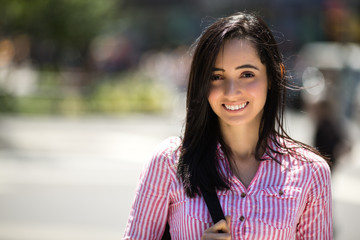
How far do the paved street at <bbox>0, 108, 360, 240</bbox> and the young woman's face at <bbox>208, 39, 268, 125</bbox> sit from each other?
3.41ft

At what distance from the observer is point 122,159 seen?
39.2 feet

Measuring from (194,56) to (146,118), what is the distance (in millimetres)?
16466

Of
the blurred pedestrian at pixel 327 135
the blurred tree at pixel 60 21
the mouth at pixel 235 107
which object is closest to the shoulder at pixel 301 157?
the mouth at pixel 235 107

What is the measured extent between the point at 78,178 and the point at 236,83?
7.96 meters

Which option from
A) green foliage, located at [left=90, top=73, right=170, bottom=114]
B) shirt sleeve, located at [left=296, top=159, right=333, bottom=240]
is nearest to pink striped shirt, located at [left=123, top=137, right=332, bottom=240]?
shirt sleeve, located at [left=296, top=159, right=333, bottom=240]

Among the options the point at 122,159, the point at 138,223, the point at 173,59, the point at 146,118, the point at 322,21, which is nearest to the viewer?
the point at 138,223

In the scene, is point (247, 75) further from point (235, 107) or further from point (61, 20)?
point (61, 20)

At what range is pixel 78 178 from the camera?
10.2m

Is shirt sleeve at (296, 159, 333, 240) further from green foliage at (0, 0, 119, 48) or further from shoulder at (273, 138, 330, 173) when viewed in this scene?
green foliage at (0, 0, 119, 48)

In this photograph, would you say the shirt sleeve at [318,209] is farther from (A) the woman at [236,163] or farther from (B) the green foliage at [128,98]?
(B) the green foliage at [128,98]

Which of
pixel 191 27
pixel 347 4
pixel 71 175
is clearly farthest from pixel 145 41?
pixel 71 175

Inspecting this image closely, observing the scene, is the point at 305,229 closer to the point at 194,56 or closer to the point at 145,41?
the point at 194,56

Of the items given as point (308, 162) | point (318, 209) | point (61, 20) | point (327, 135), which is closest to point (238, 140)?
point (308, 162)

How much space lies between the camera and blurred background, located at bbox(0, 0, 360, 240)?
7.30 metres
